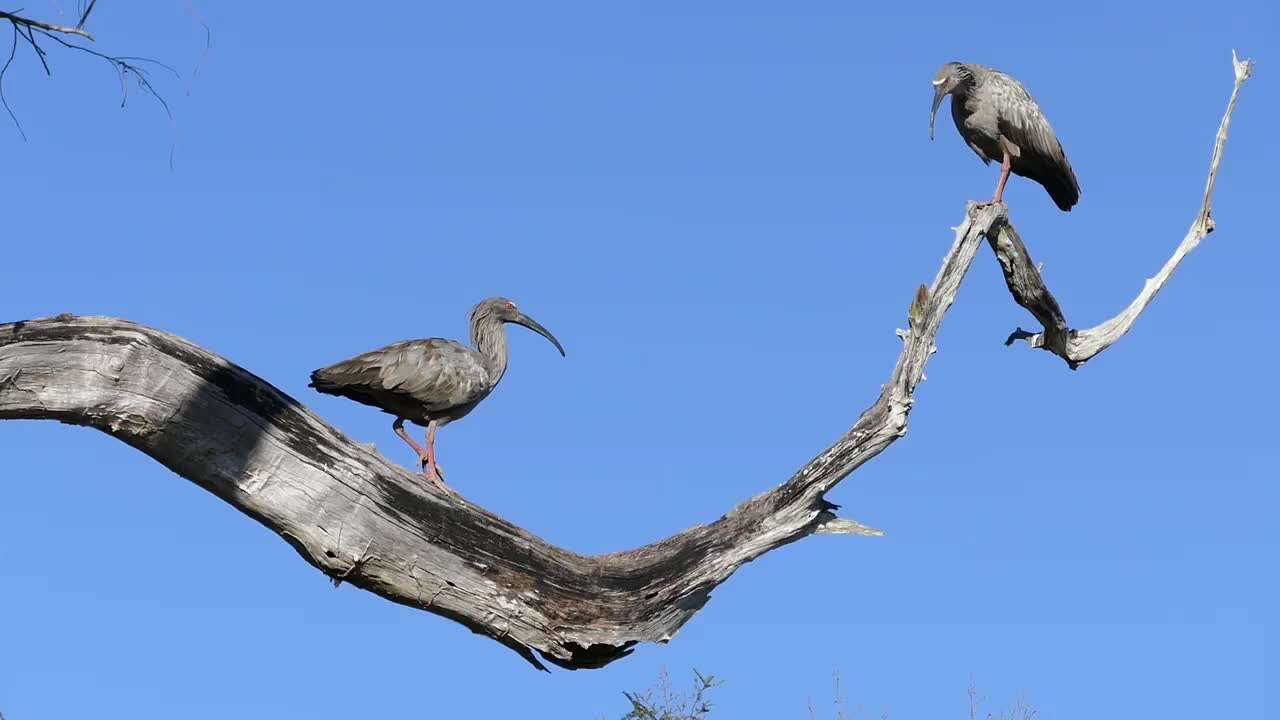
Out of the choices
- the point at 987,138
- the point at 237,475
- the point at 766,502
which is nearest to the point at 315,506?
the point at 237,475

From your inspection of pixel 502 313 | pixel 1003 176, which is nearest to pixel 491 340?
pixel 502 313

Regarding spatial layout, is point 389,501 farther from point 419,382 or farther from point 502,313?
point 502,313

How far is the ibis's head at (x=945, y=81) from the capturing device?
37.9ft

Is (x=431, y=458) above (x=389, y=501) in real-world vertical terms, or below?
above

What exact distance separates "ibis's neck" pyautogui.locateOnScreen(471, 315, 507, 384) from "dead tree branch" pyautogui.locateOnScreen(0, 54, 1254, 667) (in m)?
4.02

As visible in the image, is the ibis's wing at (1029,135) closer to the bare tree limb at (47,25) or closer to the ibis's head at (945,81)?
the ibis's head at (945,81)

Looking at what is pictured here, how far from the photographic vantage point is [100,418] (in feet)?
19.3

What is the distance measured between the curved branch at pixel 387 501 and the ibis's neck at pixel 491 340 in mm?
3996

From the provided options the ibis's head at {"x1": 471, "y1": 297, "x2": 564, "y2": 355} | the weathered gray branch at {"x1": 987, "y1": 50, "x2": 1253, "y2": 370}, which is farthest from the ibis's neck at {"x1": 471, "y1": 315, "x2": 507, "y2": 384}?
the weathered gray branch at {"x1": 987, "y1": 50, "x2": 1253, "y2": 370}

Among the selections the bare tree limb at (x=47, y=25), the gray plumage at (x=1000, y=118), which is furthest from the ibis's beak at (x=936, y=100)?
the bare tree limb at (x=47, y=25)

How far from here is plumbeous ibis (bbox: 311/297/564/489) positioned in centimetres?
955

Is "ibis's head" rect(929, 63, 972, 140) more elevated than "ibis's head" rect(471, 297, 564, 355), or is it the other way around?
"ibis's head" rect(929, 63, 972, 140)

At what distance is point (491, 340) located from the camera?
1109 cm

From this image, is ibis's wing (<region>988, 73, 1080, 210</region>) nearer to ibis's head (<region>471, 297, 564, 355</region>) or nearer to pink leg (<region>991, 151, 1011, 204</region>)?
pink leg (<region>991, 151, 1011, 204</region>)
